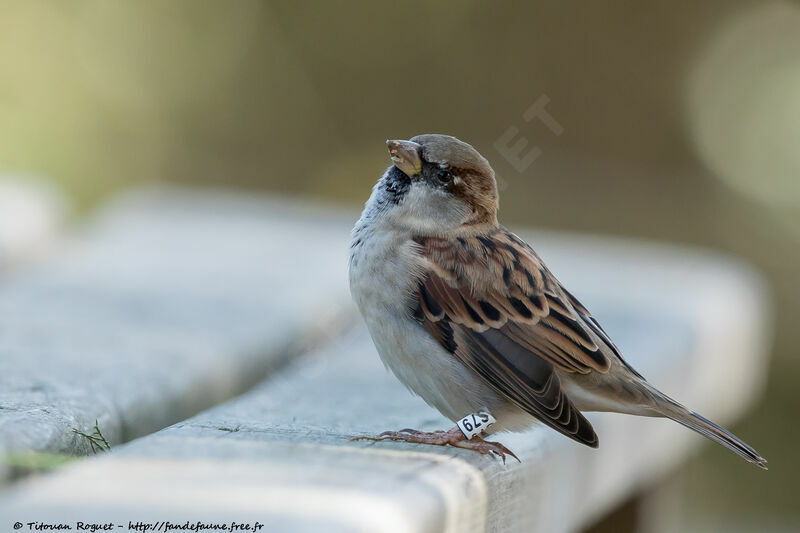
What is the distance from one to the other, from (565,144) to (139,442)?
519 centimetres

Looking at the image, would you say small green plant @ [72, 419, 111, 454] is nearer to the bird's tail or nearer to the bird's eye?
the bird's eye

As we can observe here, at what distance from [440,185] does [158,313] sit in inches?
A: 33.1

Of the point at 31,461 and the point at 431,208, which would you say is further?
the point at 431,208

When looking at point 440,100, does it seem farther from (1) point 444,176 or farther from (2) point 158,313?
(1) point 444,176

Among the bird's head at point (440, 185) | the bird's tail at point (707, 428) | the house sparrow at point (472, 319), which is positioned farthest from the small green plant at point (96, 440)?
the bird's tail at point (707, 428)

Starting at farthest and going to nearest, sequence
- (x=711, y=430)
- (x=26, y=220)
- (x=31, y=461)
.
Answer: (x=26, y=220) → (x=711, y=430) → (x=31, y=461)

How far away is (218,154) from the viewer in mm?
6352

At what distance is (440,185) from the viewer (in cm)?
197

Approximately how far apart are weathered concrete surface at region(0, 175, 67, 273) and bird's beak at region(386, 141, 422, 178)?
4.96 feet

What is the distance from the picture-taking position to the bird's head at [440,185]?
1948mm

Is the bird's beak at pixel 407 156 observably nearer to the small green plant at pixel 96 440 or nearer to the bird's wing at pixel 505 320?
the bird's wing at pixel 505 320

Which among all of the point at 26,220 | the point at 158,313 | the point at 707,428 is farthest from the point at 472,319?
the point at 26,220

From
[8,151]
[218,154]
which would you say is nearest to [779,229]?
[218,154]

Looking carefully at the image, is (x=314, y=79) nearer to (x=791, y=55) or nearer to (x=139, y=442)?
(x=791, y=55)
